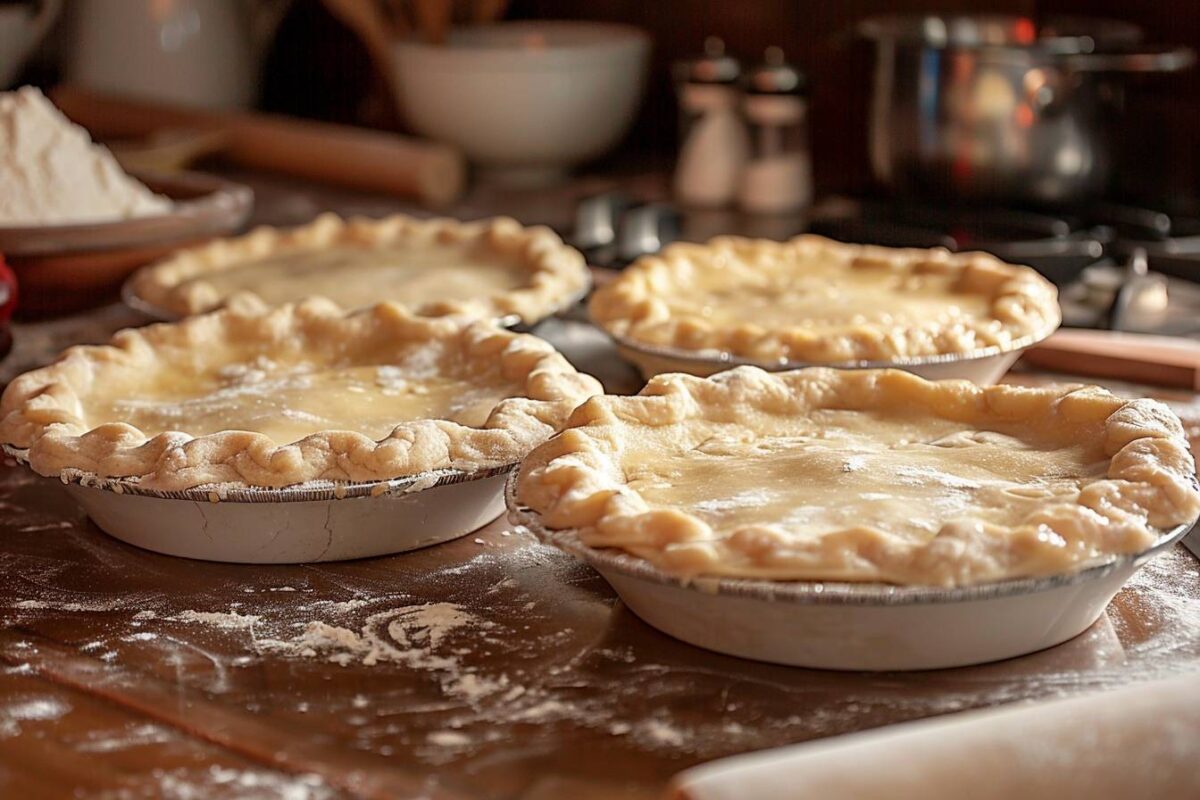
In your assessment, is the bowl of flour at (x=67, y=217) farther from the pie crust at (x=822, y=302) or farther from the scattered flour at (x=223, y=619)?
the scattered flour at (x=223, y=619)

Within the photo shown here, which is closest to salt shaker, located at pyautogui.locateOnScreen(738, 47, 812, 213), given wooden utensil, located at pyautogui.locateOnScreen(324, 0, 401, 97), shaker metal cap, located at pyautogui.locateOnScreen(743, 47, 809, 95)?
shaker metal cap, located at pyautogui.locateOnScreen(743, 47, 809, 95)

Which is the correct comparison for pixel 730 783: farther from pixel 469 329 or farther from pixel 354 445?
pixel 469 329

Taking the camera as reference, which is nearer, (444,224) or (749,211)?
(444,224)

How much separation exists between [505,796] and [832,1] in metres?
2.88

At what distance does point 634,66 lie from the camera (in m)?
3.86

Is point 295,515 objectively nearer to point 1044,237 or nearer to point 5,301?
point 5,301

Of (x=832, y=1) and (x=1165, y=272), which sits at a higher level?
(x=832, y=1)

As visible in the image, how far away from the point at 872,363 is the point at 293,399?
0.76 m

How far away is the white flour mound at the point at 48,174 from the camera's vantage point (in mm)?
2668

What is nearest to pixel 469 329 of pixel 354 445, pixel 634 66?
pixel 354 445

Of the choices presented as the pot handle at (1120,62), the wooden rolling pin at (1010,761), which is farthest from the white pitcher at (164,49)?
the wooden rolling pin at (1010,761)

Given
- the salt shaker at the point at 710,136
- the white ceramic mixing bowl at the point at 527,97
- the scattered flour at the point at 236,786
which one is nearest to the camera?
the scattered flour at the point at 236,786

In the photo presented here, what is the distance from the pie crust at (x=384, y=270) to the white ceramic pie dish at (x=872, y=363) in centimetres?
28

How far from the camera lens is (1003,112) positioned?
9.50 ft
